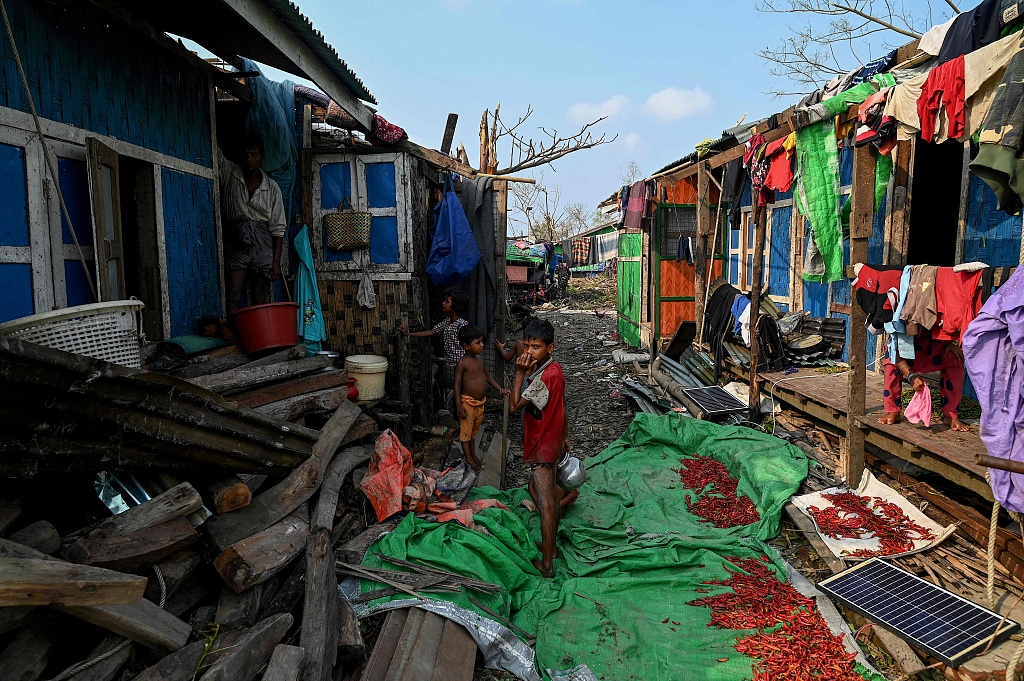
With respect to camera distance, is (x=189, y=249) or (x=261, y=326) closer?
(x=261, y=326)

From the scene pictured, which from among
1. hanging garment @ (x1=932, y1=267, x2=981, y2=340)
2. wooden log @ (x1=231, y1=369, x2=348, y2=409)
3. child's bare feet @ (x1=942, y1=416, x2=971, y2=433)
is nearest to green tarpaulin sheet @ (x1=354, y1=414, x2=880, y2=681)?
child's bare feet @ (x1=942, y1=416, x2=971, y2=433)

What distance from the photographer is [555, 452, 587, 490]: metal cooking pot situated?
5.47m

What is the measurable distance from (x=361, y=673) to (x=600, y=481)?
152 inches

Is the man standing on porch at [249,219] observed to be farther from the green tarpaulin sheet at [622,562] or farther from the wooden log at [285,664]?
the wooden log at [285,664]

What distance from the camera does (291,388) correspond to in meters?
5.30

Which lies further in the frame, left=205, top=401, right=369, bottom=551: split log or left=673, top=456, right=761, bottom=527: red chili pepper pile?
left=673, top=456, right=761, bottom=527: red chili pepper pile

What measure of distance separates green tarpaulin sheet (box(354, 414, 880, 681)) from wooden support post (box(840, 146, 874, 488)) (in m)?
0.49

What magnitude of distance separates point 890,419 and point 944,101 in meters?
2.64

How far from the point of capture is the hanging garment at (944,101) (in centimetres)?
449

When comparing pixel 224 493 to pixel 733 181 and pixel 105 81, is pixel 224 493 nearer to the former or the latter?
pixel 105 81

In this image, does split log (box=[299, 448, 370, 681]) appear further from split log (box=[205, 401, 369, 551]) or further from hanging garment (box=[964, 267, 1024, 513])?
hanging garment (box=[964, 267, 1024, 513])

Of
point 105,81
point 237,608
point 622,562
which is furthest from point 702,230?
point 237,608

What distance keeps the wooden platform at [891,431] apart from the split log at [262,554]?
459 cm

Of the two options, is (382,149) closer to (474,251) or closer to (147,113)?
(474,251)
